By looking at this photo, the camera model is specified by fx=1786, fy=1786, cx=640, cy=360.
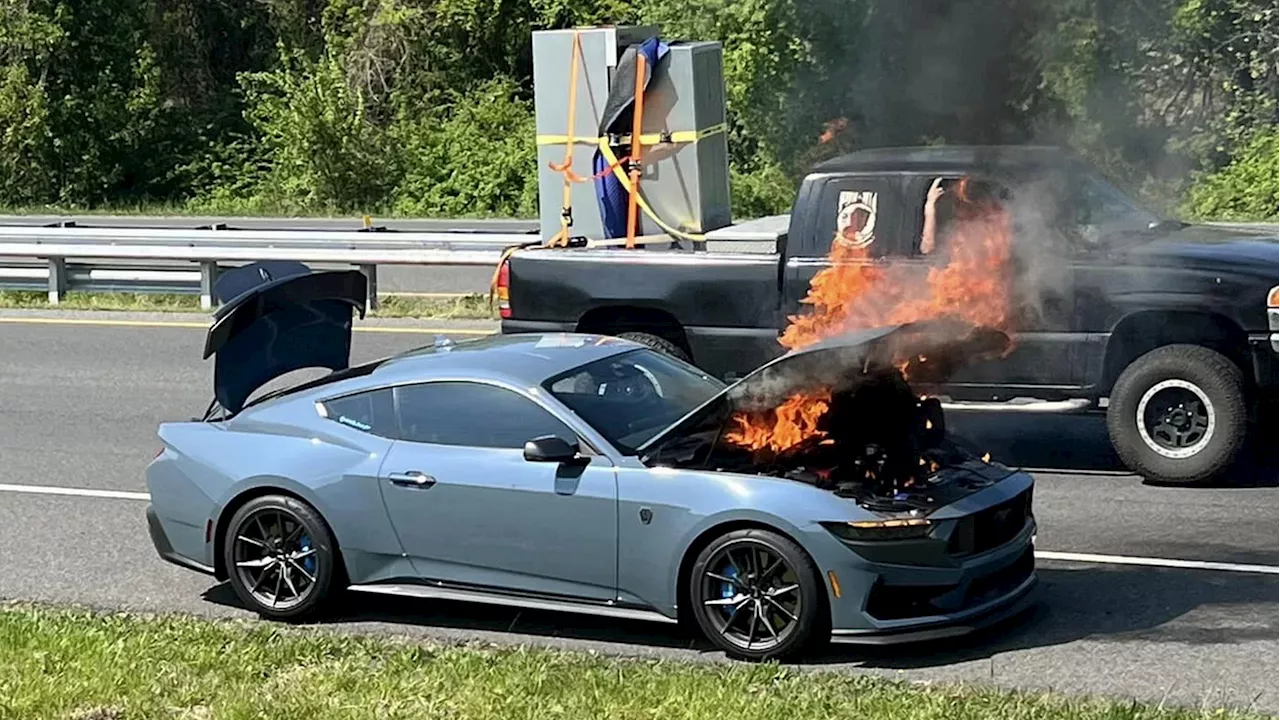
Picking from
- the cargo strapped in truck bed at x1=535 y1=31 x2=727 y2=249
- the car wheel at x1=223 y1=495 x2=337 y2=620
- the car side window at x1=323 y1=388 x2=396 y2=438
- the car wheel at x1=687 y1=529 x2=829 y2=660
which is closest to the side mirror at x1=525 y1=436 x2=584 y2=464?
the car wheel at x1=687 y1=529 x2=829 y2=660

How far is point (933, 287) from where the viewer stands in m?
10.2

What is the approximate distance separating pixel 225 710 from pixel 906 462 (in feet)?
10.1

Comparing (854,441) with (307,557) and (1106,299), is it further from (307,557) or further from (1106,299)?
(1106,299)

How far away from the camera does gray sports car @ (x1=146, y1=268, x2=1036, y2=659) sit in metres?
7.43

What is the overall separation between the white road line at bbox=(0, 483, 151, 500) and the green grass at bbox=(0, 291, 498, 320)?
6.99 meters

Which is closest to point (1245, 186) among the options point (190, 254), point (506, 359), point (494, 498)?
point (506, 359)

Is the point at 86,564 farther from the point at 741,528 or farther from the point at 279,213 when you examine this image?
the point at 279,213

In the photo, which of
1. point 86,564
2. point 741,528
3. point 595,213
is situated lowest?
point 86,564

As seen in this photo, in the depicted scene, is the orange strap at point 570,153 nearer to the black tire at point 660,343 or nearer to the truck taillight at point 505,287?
the truck taillight at point 505,287

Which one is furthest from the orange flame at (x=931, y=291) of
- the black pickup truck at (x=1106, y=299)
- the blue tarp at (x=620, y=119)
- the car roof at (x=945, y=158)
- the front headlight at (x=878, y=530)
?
the blue tarp at (x=620, y=119)

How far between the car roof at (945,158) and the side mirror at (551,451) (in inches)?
119

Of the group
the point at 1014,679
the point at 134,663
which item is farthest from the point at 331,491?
the point at 1014,679

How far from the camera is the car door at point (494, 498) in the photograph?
7.80 m

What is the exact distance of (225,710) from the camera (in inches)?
265
